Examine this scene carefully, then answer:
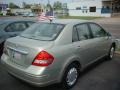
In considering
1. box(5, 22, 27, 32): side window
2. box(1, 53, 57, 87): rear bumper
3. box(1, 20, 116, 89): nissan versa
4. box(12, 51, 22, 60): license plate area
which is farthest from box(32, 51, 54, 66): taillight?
box(5, 22, 27, 32): side window

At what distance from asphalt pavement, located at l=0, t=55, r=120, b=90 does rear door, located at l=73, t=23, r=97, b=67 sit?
1.50 feet

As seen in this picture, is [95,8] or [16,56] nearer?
[16,56]

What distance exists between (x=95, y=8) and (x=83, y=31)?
44.0 metres

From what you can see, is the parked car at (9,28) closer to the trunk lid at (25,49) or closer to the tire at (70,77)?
the trunk lid at (25,49)

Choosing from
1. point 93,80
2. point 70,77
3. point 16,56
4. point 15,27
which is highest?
point 15,27

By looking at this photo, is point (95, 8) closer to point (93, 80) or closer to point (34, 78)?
point (93, 80)

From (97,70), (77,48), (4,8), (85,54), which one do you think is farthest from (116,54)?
(4,8)

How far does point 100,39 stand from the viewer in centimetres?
552

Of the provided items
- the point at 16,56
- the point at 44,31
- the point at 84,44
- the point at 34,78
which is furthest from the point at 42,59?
the point at 84,44

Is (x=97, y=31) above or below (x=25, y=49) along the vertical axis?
above

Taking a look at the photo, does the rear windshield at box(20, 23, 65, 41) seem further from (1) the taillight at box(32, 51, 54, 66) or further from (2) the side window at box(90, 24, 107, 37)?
(2) the side window at box(90, 24, 107, 37)

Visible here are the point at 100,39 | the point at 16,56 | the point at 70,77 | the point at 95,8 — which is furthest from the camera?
the point at 95,8

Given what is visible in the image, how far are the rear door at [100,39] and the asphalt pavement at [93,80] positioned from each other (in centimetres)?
51

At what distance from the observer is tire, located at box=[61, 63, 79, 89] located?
417cm
